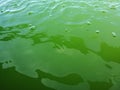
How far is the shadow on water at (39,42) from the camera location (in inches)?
A: 110

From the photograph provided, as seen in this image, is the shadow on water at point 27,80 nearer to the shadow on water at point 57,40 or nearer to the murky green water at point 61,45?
the murky green water at point 61,45

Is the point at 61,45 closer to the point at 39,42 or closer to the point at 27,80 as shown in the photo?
the point at 39,42

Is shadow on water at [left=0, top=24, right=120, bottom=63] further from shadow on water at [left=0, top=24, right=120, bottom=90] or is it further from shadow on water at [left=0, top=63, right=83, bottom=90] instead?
shadow on water at [left=0, top=63, right=83, bottom=90]

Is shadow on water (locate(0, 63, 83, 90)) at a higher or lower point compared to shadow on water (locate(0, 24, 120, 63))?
lower

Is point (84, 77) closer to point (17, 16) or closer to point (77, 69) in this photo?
point (77, 69)

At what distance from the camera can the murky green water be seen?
2.88 meters

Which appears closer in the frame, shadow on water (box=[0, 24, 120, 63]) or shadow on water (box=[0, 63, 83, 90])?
shadow on water (box=[0, 63, 83, 90])

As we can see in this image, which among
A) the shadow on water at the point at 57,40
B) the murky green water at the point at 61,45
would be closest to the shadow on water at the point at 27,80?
the murky green water at the point at 61,45

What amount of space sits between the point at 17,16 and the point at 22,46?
4.94ft

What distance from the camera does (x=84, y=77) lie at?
2.90 meters

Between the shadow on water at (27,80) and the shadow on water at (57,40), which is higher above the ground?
the shadow on water at (57,40)

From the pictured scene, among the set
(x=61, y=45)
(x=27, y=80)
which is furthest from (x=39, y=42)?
(x=27, y=80)

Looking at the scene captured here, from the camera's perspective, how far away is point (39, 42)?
3.78 m

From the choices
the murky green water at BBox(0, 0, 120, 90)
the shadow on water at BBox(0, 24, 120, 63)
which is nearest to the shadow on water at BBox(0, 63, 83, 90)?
the murky green water at BBox(0, 0, 120, 90)
